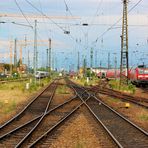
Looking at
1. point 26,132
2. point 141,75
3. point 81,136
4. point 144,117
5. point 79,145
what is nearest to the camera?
point 79,145

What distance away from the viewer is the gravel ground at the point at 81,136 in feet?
46.4

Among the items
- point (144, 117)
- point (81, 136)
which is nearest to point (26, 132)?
point (81, 136)

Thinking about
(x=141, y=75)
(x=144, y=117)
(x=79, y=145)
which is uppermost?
(x=141, y=75)

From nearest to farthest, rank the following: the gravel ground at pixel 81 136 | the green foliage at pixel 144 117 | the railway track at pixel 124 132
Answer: the gravel ground at pixel 81 136
the railway track at pixel 124 132
the green foliage at pixel 144 117

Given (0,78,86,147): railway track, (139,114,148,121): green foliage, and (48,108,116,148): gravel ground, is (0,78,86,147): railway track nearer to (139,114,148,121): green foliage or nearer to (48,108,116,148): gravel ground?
(48,108,116,148): gravel ground

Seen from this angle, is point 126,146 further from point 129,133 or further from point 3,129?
point 3,129

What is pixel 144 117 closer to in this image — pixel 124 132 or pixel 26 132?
pixel 124 132

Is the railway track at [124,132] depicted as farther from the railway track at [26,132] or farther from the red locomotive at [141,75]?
the red locomotive at [141,75]

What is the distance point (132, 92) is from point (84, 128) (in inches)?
1230

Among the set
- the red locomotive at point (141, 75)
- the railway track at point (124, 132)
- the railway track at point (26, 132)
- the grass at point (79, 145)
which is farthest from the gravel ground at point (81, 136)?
the red locomotive at point (141, 75)

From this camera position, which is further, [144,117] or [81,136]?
[144,117]

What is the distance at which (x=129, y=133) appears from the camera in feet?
55.9

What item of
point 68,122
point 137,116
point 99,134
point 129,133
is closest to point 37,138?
point 99,134

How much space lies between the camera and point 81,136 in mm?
16047
